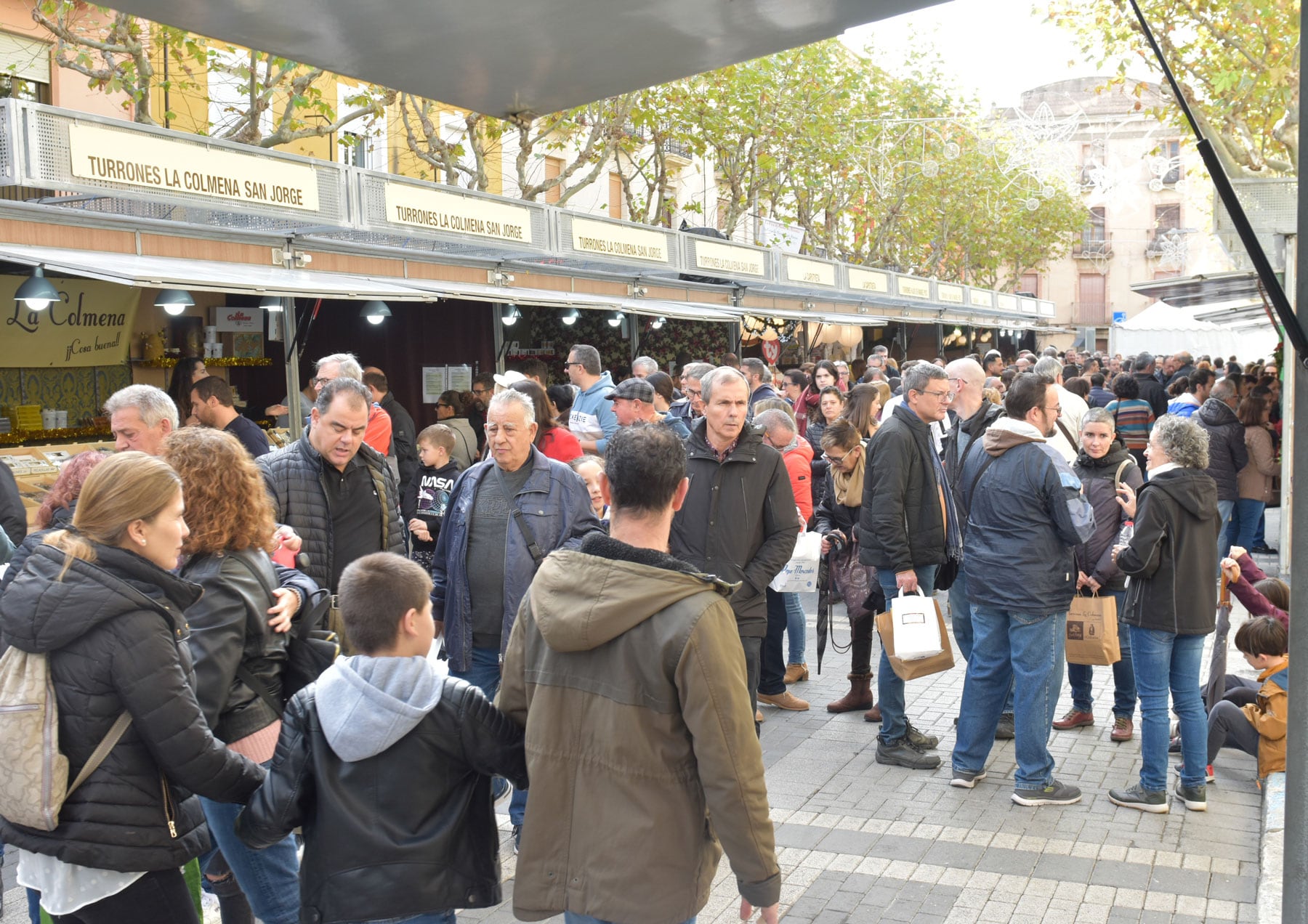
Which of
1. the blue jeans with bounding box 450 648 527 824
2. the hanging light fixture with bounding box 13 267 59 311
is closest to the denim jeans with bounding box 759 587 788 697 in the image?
the blue jeans with bounding box 450 648 527 824

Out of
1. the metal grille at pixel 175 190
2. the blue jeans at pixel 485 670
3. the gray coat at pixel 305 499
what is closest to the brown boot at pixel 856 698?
the blue jeans at pixel 485 670

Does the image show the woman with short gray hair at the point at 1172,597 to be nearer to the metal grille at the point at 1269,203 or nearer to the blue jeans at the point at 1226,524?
the metal grille at the point at 1269,203

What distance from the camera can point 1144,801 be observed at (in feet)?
18.0

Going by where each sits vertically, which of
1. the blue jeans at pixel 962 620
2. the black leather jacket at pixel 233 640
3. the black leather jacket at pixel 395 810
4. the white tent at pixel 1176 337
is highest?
the white tent at pixel 1176 337

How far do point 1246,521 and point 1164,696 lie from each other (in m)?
6.91

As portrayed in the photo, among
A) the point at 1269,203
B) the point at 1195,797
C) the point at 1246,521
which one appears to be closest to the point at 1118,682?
the point at 1195,797

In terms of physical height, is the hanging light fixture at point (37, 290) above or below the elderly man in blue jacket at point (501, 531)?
above

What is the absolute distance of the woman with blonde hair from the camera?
2.78m

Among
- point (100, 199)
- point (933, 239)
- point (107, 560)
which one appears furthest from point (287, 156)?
point (933, 239)

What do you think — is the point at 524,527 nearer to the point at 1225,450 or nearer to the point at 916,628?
the point at 916,628

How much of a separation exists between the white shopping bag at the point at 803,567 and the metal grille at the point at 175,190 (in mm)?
5852

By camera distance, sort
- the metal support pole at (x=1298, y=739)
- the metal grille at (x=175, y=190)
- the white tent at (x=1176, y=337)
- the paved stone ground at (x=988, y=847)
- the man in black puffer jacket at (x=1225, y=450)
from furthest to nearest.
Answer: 1. the white tent at (x=1176, y=337)
2. the man in black puffer jacket at (x=1225, y=450)
3. the metal grille at (x=175, y=190)
4. the paved stone ground at (x=988, y=847)
5. the metal support pole at (x=1298, y=739)

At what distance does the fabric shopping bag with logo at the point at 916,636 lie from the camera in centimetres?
580

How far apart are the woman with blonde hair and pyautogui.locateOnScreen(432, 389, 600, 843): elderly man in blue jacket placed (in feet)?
6.12
